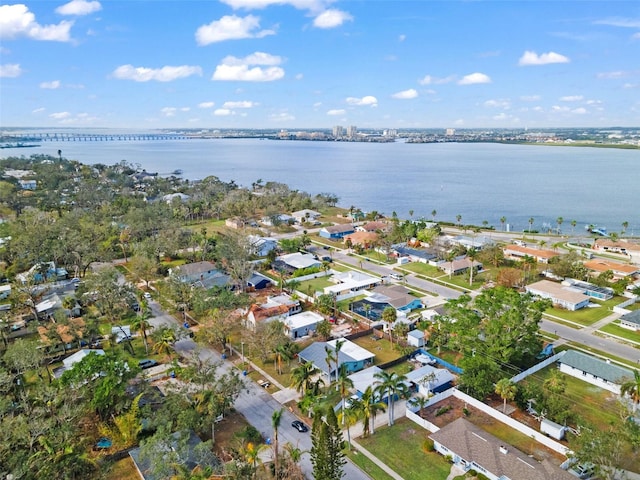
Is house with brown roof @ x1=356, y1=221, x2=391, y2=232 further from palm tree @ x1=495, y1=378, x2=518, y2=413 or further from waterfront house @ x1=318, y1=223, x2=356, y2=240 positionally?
palm tree @ x1=495, y1=378, x2=518, y2=413

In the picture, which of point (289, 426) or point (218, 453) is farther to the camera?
point (289, 426)

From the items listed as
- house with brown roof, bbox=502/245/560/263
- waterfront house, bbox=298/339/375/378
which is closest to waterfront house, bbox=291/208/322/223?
house with brown roof, bbox=502/245/560/263

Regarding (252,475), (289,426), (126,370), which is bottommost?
(289,426)

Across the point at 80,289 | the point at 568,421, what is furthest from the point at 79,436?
the point at 568,421

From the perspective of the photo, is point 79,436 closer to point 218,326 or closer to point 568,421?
point 218,326

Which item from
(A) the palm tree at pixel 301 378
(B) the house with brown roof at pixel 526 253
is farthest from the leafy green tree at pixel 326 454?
(B) the house with brown roof at pixel 526 253

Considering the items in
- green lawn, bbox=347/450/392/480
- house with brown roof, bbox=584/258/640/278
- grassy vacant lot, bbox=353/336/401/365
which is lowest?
green lawn, bbox=347/450/392/480

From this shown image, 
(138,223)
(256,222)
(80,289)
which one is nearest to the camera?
(80,289)
